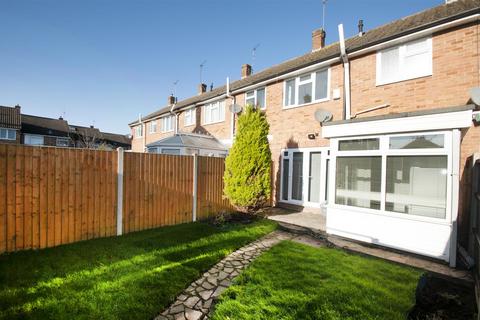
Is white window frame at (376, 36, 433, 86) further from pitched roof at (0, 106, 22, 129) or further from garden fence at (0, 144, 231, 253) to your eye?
pitched roof at (0, 106, 22, 129)

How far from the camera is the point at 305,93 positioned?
33.9ft

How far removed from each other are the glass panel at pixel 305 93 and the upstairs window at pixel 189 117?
365 inches

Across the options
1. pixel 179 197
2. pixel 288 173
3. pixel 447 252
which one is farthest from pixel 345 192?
pixel 179 197

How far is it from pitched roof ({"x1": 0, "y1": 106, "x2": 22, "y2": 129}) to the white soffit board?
1690 inches

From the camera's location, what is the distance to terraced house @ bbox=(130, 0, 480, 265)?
5.04 meters

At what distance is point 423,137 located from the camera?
524cm

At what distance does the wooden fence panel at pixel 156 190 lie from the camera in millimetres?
6281

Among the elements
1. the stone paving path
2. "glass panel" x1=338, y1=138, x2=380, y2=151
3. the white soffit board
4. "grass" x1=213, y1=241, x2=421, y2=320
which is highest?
the white soffit board

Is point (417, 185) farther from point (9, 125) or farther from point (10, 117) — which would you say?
point (10, 117)

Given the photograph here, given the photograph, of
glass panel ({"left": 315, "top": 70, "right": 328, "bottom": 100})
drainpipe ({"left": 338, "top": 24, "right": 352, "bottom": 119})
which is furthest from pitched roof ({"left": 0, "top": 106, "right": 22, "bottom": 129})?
drainpipe ({"left": 338, "top": 24, "right": 352, "bottom": 119})

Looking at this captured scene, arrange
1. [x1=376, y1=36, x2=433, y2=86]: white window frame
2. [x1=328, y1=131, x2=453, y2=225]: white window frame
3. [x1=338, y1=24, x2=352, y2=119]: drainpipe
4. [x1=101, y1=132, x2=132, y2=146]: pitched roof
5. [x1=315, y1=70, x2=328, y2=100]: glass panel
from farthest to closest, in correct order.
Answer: [x1=101, y1=132, x2=132, y2=146]: pitched roof
[x1=315, y1=70, x2=328, y2=100]: glass panel
[x1=338, y1=24, x2=352, y2=119]: drainpipe
[x1=376, y1=36, x2=433, y2=86]: white window frame
[x1=328, y1=131, x2=453, y2=225]: white window frame

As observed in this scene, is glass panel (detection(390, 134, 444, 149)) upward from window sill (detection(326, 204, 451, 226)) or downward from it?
upward

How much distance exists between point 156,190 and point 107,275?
316 centimetres

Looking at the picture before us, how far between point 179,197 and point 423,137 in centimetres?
667
